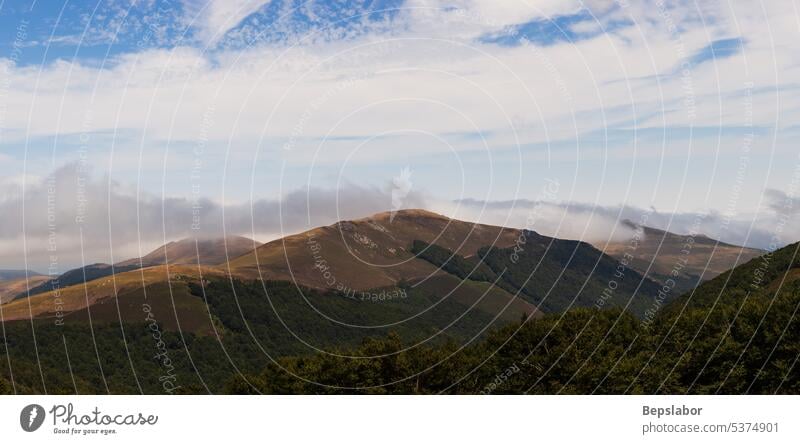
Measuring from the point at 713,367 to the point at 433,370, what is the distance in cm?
2903

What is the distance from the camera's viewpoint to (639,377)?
85875 mm

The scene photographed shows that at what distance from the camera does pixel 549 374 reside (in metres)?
94.8

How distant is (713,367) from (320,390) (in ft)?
134
